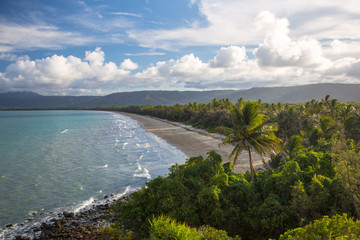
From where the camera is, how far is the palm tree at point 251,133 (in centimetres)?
1694

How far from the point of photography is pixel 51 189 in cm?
2483

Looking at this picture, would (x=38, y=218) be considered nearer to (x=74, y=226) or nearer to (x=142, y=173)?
(x=74, y=226)

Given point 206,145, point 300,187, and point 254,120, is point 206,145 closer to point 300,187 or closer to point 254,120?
point 254,120

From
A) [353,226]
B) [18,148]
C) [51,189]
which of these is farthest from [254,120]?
[18,148]

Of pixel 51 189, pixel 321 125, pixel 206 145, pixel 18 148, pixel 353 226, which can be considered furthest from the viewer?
pixel 18 148

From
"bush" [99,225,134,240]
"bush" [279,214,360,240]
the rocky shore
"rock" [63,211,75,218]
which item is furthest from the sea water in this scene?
"bush" [279,214,360,240]

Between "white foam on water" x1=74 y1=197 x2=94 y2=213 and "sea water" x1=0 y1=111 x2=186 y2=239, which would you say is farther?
"sea water" x1=0 y1=111 x2=186 y2=239

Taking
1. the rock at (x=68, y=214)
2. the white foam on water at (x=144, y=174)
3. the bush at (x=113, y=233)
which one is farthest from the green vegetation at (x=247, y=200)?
the white foam on water at (x=144, y=174)

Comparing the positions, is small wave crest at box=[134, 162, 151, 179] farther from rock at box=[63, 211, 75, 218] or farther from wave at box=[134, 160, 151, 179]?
rock at box=[63, 211, 75, 218]

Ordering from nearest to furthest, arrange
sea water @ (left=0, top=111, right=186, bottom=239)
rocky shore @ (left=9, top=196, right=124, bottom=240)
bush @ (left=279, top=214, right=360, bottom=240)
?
bush @ (left=279, top=214, right=360, bottom=240), rocky shore @ (left=9, top=196, right=124, bottom=240), sea water @ (left=0, top=111, right=186, bottom=239)

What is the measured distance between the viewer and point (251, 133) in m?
17.3

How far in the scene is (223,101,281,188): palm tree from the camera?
16.9 meters

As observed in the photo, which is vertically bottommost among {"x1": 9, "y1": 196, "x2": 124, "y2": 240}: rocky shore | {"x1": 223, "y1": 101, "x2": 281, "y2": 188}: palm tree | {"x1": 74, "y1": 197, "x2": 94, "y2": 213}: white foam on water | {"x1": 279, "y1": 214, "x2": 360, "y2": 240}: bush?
{"x1": 74, "y1": 197, "x2": 94, "y2": 213}: white foam on water

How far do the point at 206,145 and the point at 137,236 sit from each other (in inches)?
→ 1284
